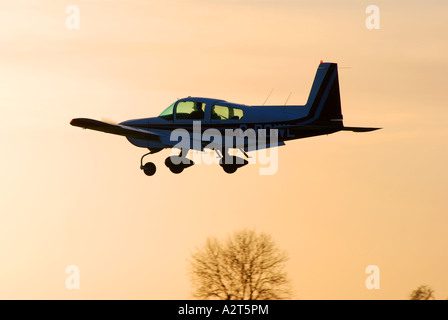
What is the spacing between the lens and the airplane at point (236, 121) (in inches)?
1606

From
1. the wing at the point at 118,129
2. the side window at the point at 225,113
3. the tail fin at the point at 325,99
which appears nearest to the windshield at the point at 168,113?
the wing at the point at 118,129

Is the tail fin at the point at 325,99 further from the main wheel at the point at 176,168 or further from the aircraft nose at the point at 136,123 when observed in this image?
the aircraft nose at the point at 136,123

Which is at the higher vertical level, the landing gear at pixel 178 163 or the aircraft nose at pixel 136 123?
the aircraft nose at pixel 136 123

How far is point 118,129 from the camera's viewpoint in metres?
43.0

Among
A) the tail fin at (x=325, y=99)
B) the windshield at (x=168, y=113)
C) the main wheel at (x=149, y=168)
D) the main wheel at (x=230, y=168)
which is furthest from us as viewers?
the main wheel at (x=149, y=168)

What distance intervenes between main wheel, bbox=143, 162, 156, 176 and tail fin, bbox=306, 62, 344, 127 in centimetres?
635

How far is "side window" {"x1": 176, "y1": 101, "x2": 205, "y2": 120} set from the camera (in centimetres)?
4128

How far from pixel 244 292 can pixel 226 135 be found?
26724 millimetres

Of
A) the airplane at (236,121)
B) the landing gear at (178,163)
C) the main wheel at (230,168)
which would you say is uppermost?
the airplane at (236,121)
